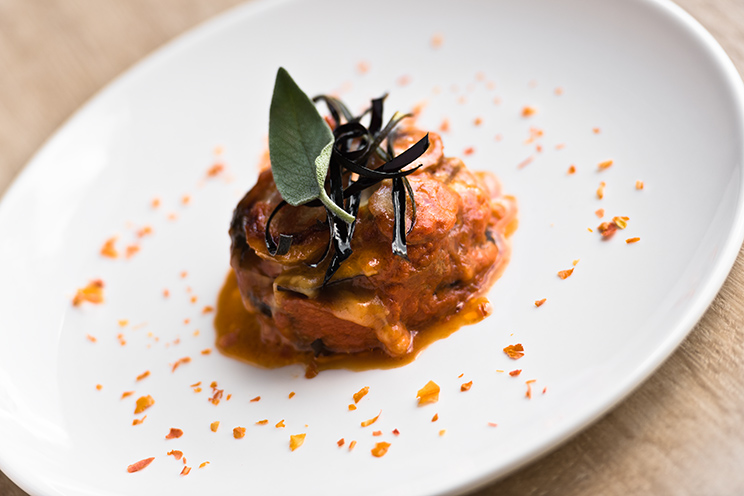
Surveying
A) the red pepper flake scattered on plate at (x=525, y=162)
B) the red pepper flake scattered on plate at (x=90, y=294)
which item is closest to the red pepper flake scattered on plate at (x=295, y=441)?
the red pepper flake scattered on plate at (x=90, y=294)

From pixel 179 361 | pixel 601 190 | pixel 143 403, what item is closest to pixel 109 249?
pixel 179 361

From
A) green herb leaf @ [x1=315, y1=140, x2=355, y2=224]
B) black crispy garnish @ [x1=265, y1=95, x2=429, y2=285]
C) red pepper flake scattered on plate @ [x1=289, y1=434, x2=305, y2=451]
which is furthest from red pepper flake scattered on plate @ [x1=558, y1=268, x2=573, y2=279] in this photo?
red pepper flake scattered on plate @ [x1=289, y1=434, x2=305, y2=451]

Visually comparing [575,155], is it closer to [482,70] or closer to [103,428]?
[482,70]

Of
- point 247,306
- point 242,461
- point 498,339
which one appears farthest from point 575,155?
point 242,461

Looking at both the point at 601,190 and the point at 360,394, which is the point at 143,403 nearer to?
the point at 360,394

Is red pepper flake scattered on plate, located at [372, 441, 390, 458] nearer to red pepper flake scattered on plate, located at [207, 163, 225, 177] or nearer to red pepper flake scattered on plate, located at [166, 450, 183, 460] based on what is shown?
red pepper flake scattered on plate, located at [166, 450, 183, 460]

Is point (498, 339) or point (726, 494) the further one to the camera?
point (498, 339)
